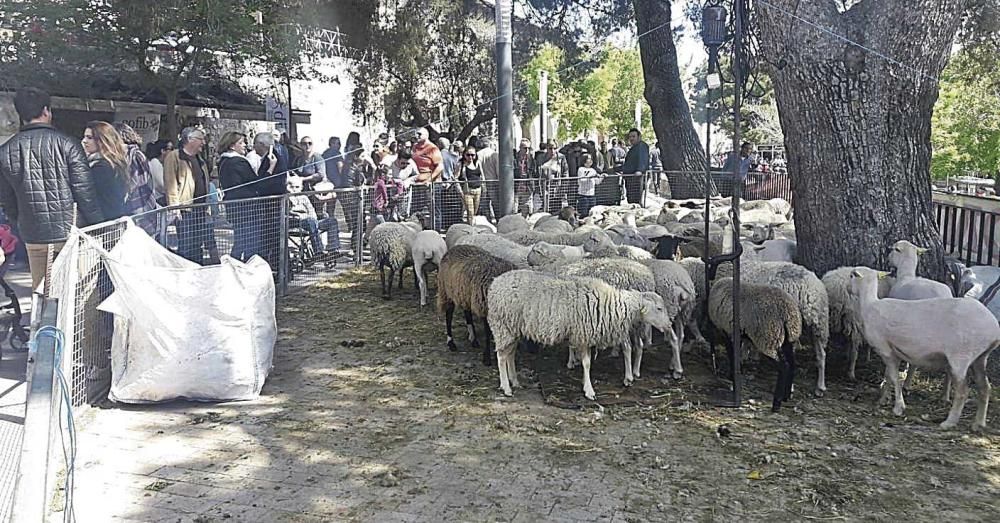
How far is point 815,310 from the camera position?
19.4 feet

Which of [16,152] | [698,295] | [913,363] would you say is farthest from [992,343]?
[16,152]

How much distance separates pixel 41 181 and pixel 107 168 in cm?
64

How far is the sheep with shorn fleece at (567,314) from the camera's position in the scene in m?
5.65

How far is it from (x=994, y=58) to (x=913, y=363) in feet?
38.5

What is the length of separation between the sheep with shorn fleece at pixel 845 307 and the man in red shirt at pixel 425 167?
7.06 m

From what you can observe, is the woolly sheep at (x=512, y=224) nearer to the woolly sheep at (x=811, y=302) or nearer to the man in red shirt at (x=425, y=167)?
the man in red shirt at (x=425, y=167)

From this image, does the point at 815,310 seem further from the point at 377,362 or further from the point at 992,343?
the point at 377,362

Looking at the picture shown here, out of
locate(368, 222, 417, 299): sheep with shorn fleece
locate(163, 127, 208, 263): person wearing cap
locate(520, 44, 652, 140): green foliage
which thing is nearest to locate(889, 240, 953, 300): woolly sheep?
locate(368, 222, 417, 299): sheep with shorn fleece

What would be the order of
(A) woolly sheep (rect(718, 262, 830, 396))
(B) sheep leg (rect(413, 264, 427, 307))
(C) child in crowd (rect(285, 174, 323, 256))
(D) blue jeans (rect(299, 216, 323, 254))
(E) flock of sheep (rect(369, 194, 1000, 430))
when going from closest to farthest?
(E) flock of sheep (rect(369, 194, 1000, 430)) → (A) woolly sheep (rect(718, 262, 830, 396)) → (B) sheep leg (rect(413, 264, 427, 307)) → (C) child in crowd (rect(285, 174, 323, 256)) → (D) blue jeans (rect(299, 216, 323, 254))

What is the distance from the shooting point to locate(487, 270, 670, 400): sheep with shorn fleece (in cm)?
565

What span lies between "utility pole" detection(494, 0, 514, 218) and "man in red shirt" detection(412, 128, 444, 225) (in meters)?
1.30

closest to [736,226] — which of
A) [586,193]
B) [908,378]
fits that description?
[908,378]

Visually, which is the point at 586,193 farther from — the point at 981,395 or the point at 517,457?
the point at 517,457

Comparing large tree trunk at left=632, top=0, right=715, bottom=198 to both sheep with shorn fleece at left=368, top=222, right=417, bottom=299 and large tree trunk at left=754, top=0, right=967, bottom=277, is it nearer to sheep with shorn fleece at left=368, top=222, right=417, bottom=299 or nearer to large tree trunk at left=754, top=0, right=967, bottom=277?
sheep with shorn fleece at left=368, top=222, right=417, bottom=299
